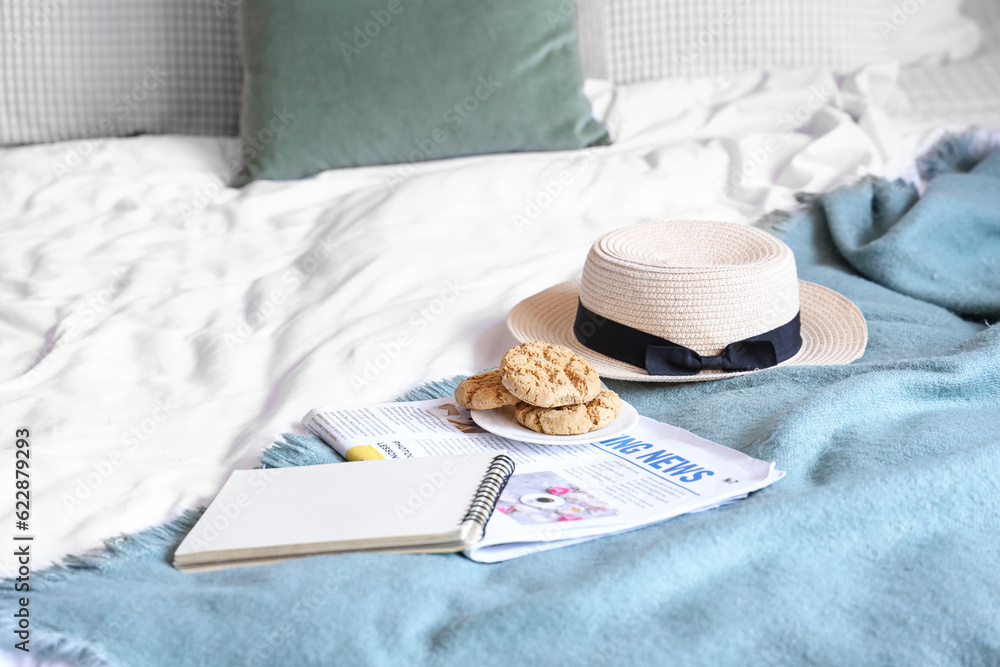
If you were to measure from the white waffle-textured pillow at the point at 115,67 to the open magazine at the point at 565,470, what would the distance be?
118 cm

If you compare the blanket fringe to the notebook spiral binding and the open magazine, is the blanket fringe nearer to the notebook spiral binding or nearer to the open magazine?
the open magazine

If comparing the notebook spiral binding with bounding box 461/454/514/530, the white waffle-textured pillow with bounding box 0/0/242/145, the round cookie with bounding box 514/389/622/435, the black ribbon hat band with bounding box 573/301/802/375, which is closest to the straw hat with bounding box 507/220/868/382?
the black ribbon hat band with bounding box 573/301/802/375

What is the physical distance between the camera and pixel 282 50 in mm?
1562

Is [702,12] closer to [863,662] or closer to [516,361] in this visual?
[516,361]

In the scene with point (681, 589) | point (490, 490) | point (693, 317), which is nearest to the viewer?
point (681, 589)

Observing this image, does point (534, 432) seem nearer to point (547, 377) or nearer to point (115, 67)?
point (547, 377)

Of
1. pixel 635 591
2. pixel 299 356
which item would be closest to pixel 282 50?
pixel 299 356

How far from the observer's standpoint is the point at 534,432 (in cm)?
83

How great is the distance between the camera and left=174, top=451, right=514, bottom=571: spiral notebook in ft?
2.15

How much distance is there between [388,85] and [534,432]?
93 centimetres

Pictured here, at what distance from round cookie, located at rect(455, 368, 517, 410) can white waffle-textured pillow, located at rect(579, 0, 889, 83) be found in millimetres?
1200

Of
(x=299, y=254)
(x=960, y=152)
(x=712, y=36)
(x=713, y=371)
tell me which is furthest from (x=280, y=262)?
(x=960, y=152)

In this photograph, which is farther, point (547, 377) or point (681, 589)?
point (547, 377)

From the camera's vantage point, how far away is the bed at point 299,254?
87 centimetres
